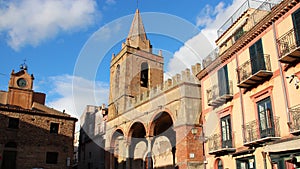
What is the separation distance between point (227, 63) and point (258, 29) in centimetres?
332

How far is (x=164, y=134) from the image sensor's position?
93.9 ft

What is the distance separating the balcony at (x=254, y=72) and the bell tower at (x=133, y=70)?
57.0 ft

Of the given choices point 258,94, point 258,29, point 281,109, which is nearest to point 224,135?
point 258,94

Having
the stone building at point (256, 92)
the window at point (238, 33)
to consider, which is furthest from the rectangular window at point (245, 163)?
the window at point (238, 33)

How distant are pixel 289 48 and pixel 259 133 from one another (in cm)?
418

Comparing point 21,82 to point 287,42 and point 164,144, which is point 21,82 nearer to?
point 164,144

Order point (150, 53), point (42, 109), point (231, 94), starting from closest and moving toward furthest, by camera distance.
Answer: point (231, 94), point (42, 109), point (150, 53)

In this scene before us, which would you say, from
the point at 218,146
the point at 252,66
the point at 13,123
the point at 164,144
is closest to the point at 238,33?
the point at 252,66

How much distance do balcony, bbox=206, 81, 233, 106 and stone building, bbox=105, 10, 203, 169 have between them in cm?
310

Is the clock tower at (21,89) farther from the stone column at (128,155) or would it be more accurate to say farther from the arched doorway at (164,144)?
the arched doorway at (164,144)

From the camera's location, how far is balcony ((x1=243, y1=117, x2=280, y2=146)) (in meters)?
12.9

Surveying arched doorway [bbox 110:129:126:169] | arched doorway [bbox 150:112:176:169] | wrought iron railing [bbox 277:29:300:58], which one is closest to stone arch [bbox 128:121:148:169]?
arched doorway [bbox 110:129:126:169]

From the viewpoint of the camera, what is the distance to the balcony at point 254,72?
547 inches

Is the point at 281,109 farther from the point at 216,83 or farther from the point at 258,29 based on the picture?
the point at 216,83
